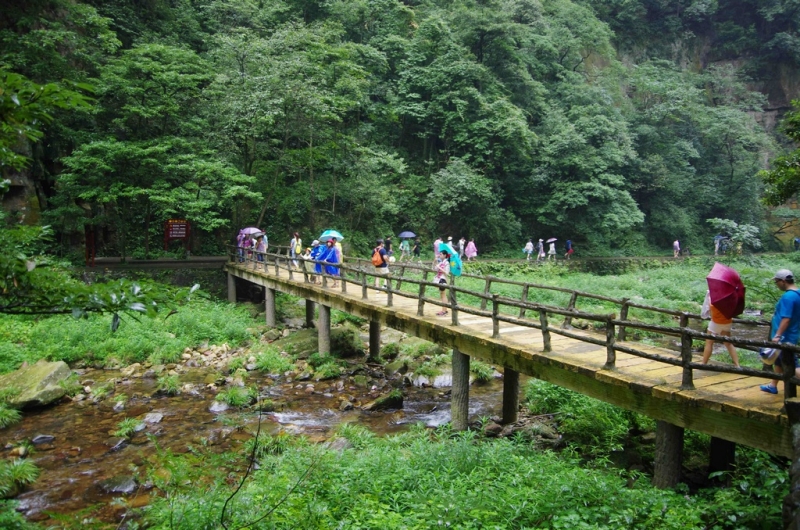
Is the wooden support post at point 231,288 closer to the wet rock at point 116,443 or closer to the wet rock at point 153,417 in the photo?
the wet rock at point 153,417

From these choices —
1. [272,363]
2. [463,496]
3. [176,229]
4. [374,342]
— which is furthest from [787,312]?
[176,229]

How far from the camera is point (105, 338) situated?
16.5m

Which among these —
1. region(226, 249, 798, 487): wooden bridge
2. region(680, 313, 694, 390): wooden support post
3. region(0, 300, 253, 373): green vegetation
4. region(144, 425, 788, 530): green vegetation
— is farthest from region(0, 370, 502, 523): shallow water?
region(680, 313, 694, 390): wooden support post

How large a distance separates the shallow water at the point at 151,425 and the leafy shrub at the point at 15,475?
0.15m

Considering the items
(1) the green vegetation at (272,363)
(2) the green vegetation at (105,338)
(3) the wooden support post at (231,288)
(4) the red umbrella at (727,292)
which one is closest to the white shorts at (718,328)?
(4) the red umbrella at (727,292)

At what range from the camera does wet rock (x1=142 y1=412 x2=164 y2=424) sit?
11078 mm

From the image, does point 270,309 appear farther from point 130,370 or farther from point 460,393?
point 460,393

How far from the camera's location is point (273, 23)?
30.7 metres

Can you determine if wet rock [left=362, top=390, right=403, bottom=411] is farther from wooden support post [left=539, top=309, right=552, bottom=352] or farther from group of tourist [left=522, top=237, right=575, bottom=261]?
group of tourist [left=522, top=237, right=575, bottom=261]

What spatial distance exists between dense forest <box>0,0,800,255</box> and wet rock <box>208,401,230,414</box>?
→ 7.97 metres

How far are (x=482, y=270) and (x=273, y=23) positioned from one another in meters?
19.8

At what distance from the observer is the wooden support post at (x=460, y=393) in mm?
9930

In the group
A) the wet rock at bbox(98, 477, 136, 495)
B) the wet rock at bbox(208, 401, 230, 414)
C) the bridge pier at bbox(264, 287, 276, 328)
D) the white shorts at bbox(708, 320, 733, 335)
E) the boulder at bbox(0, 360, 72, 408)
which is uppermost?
the white shorts at bbox(708, 320, 733, 335)

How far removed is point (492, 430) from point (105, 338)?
13.3 m
